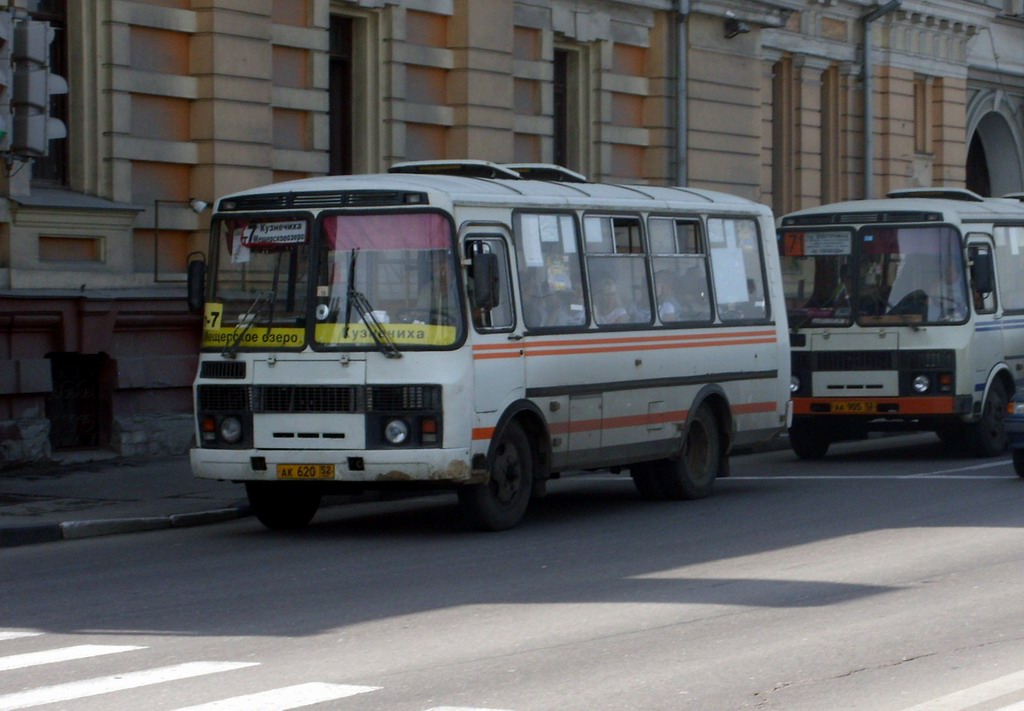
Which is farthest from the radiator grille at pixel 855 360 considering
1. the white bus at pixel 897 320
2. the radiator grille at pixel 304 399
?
the radiator grille at pixel 304 399

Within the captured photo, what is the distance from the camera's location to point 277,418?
13.9m

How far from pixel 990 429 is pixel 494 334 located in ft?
30.1

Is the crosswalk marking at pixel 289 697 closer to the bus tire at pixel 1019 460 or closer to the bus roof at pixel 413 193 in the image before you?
the bus roof at pixel 413 193

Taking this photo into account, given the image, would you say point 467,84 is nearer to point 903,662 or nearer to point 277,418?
point 277,418

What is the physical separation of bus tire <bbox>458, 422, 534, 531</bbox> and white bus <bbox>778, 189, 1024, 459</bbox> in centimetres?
716

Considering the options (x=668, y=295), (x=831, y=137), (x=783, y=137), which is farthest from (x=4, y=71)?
(x=831, y=137)

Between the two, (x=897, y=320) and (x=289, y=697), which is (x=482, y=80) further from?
(x=289, y=697)

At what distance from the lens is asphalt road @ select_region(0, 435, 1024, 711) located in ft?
26.9

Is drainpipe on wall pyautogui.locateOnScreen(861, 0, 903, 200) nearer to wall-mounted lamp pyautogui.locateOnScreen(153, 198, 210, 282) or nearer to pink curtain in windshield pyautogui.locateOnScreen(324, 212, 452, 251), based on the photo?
wall-mounted lamp pyautogui.locateOnScreen(153, 198, 210, 282)

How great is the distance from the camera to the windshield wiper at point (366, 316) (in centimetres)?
1362

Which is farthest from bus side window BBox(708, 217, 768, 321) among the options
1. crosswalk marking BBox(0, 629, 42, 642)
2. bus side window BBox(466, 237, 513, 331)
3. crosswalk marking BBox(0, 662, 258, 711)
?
crosswalk marking BBox(0, 662, 258, 711)

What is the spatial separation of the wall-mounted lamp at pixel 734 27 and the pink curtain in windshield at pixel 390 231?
17.7 metres

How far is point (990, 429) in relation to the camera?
21406 mm

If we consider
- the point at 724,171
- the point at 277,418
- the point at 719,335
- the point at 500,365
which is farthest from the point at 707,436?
the point at 724,171
